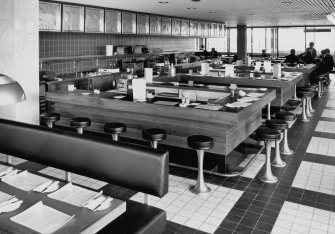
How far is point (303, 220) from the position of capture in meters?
3.76

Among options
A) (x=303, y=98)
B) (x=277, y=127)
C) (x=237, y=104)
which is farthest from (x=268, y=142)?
(x=303, y=98)

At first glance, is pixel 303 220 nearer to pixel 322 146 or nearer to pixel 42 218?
pixel 42 218

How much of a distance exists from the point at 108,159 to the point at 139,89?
2440 mm

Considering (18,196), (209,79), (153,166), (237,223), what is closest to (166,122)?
(237,223)

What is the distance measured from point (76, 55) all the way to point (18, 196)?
6.96 meters

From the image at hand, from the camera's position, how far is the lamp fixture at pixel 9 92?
2.44 metres

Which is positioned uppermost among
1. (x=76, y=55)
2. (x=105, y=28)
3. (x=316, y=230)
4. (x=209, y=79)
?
(x=105, y=28)

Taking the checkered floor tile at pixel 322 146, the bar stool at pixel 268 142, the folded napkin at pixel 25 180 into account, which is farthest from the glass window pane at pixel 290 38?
the folded napkin at pixel 25 180

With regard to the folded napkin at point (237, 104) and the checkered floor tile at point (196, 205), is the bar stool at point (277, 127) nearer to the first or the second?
the folded napkin at point (237, 104)

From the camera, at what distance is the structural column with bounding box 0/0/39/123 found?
559cm

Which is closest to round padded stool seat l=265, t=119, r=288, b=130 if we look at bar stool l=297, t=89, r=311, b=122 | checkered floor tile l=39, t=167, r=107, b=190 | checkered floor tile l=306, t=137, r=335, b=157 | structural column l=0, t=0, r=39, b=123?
checkered floor tile l=306, t=137, r=335, b=157

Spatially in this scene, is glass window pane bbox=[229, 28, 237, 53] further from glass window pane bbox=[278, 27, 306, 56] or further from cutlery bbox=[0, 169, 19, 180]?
cutlery bbox=[0, 169, 19, 180]

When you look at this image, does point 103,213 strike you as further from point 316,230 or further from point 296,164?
point 296,164

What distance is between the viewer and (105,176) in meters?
3.13
